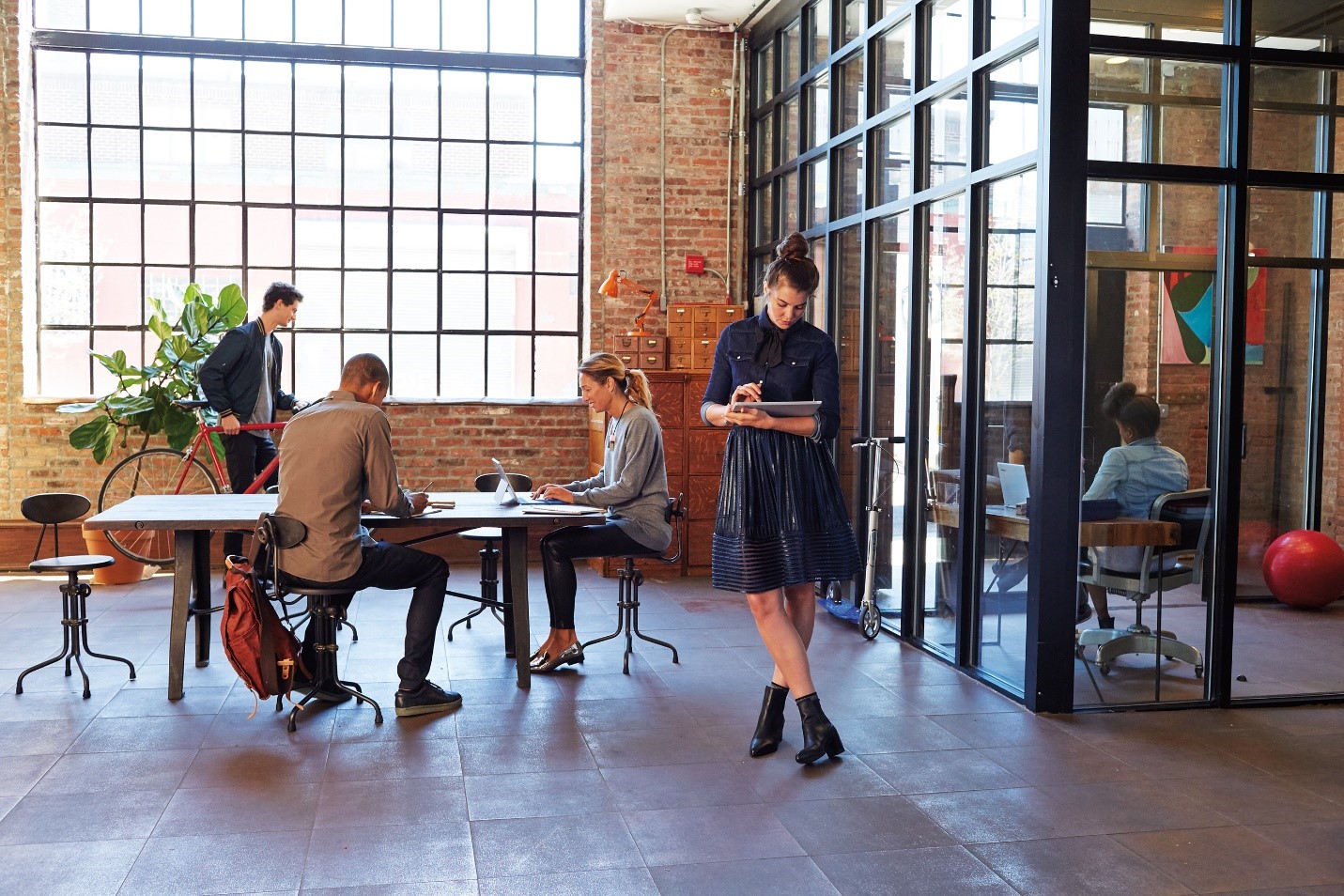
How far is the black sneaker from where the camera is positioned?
486 cm

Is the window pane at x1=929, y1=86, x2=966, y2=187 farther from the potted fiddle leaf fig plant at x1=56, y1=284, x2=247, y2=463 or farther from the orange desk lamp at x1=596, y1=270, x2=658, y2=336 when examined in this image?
the potted fiddle leaf fig plant at x1=56, y1=284, x2=247, y2=463

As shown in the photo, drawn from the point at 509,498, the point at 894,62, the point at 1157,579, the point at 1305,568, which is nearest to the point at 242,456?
the point at 509,498

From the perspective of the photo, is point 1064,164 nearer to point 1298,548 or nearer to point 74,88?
point 1298,548

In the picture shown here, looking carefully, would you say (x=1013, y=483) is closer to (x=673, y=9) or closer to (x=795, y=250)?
(x=795, y=250)

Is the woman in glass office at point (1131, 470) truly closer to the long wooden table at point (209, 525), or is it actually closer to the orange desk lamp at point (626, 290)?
→ the long wooden table at point (209, 525)

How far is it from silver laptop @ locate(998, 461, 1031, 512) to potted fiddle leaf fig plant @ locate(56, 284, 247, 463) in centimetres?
535

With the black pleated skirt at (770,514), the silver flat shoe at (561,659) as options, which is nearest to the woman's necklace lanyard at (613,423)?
the silver flat shoe at (561,659)

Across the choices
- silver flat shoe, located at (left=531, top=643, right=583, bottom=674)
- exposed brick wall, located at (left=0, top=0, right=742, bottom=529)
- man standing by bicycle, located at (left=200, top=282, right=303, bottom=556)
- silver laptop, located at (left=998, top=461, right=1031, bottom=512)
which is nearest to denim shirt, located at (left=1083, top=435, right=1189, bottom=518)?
silver laptop, located at (left=998, top=461, right=1031, bottom=512)

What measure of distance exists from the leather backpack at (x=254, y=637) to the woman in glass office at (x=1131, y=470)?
3.21 metres

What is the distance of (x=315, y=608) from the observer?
4.79 m

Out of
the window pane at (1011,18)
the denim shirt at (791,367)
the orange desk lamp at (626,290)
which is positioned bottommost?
the denim shirt at (791,367)

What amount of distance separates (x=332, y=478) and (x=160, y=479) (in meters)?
4.49

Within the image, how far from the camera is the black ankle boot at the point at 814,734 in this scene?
4211 mm

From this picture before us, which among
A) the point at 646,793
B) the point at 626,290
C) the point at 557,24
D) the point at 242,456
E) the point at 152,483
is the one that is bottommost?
the point at 646,793
